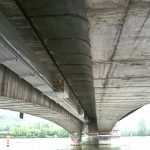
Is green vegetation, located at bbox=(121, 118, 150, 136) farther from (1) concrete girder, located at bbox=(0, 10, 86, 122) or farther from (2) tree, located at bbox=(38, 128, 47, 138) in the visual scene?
(1) concrete girder, located at bbox=(0, 10, 86, 122)

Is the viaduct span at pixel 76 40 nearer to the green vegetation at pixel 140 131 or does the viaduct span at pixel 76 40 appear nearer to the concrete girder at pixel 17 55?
the concrete girder at pixel 17 55

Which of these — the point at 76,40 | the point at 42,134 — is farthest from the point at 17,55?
the point at 42,134

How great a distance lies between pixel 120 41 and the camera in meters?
6.30

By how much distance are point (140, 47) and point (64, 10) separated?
2.85 metres

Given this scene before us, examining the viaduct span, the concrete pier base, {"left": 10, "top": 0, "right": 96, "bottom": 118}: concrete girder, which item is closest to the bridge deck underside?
the viaduct span

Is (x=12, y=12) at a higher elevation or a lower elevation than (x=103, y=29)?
higher

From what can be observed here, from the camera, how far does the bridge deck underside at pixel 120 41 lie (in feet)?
15.8

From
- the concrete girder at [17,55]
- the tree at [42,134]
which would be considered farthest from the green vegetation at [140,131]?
the concrete girder at [17,55]

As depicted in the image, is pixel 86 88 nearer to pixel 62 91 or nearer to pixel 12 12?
pixel 62 91

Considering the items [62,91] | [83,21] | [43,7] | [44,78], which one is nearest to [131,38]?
[83,21]

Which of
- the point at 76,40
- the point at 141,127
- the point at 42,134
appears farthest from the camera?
the point at 141,127

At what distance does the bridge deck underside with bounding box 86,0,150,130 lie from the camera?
4812 millimetres

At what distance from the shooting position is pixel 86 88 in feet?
51.3

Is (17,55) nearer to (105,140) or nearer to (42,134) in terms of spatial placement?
(105,140)
